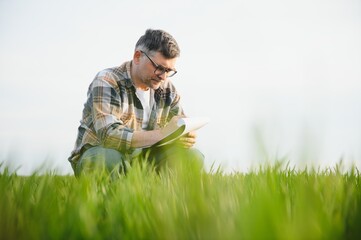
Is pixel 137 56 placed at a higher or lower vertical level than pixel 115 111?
higher

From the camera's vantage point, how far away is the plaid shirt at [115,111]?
237 centimetres

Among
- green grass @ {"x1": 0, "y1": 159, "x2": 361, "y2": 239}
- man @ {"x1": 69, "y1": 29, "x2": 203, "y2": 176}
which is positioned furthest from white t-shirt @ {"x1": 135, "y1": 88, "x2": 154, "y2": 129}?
green grass @ {"x1": 0, "y1": 159, "x2": 361, "y2": 239}

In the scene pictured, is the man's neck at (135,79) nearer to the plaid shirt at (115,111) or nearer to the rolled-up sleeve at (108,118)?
the plaid shirt at (115,111)

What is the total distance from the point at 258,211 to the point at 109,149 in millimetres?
1884

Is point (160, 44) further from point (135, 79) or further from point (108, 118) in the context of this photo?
point (108, 118)

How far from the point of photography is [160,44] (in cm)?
260

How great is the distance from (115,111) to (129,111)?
0.66 ft

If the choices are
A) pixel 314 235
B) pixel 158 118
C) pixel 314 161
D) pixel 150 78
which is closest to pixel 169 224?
pixel 314 235

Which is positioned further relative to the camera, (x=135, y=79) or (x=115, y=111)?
(x=135, y=79)

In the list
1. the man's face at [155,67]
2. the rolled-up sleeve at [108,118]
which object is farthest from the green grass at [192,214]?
the man's face at [155,67]

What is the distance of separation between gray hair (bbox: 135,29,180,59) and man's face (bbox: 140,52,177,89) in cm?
3

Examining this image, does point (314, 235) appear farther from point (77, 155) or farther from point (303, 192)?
point (77, 155)

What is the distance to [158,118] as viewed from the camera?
2994 mm

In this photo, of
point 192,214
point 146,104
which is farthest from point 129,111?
point 192,214
